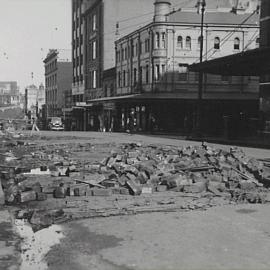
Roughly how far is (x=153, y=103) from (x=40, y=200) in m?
41.4

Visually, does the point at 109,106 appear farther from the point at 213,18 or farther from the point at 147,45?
the point at 213,18

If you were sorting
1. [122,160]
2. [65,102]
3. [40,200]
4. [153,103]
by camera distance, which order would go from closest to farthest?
[40,200] < [122,160] < [153,103] < [65,102]

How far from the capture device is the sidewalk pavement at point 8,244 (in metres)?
6.27

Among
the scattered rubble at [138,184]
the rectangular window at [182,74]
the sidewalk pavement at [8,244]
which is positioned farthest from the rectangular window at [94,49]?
the sidewalk pavement at [8,244]

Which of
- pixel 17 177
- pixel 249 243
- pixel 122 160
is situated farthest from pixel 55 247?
pixel 122 160

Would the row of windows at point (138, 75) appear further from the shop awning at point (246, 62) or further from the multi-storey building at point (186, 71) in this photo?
the shop awning at point (246, 62)

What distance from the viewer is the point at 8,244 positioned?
7.24m

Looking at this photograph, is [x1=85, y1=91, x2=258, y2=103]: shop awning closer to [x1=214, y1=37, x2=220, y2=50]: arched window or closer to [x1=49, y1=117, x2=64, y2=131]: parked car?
[x1=214, y1=37, x2=220, y2=50]: arched window

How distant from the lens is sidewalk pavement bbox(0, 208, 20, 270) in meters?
6.27

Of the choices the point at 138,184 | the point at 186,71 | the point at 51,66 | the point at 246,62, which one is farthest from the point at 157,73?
the point at 51,66

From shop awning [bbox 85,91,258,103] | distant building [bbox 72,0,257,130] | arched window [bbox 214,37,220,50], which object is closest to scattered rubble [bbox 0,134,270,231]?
shop awning [bbox 85,91,258,103]

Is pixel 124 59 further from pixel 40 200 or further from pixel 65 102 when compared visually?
pixel 40 200

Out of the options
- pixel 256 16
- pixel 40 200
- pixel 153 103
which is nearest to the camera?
pixel 40 200

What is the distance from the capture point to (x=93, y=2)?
74.1 metres
